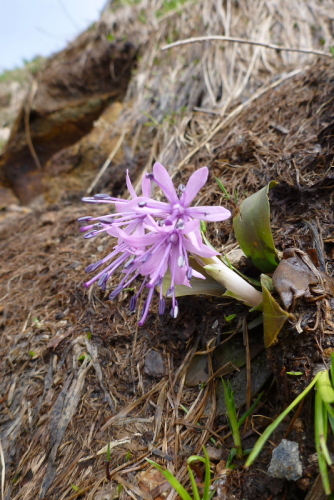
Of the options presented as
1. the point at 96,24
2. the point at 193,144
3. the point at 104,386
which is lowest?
the point at 104,386

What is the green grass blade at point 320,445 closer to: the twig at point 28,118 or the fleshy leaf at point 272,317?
the fleshy leaf at point 272,317

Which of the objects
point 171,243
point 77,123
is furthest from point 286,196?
point 77,123

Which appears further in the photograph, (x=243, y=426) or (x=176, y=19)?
(x=176, y=19)

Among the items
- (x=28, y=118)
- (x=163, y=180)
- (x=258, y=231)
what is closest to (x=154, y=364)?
(x=258, y=231)

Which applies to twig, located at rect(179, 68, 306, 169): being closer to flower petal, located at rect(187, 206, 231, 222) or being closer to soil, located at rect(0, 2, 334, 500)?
soil, located at rect(0, 2, 334, 500)

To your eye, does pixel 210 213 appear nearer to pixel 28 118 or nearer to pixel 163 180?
pixel 163 180

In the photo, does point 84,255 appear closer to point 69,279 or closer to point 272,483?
point 69,279

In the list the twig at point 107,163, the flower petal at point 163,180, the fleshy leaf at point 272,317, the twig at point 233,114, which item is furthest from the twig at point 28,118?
the fleshy leaf at point 272,317
